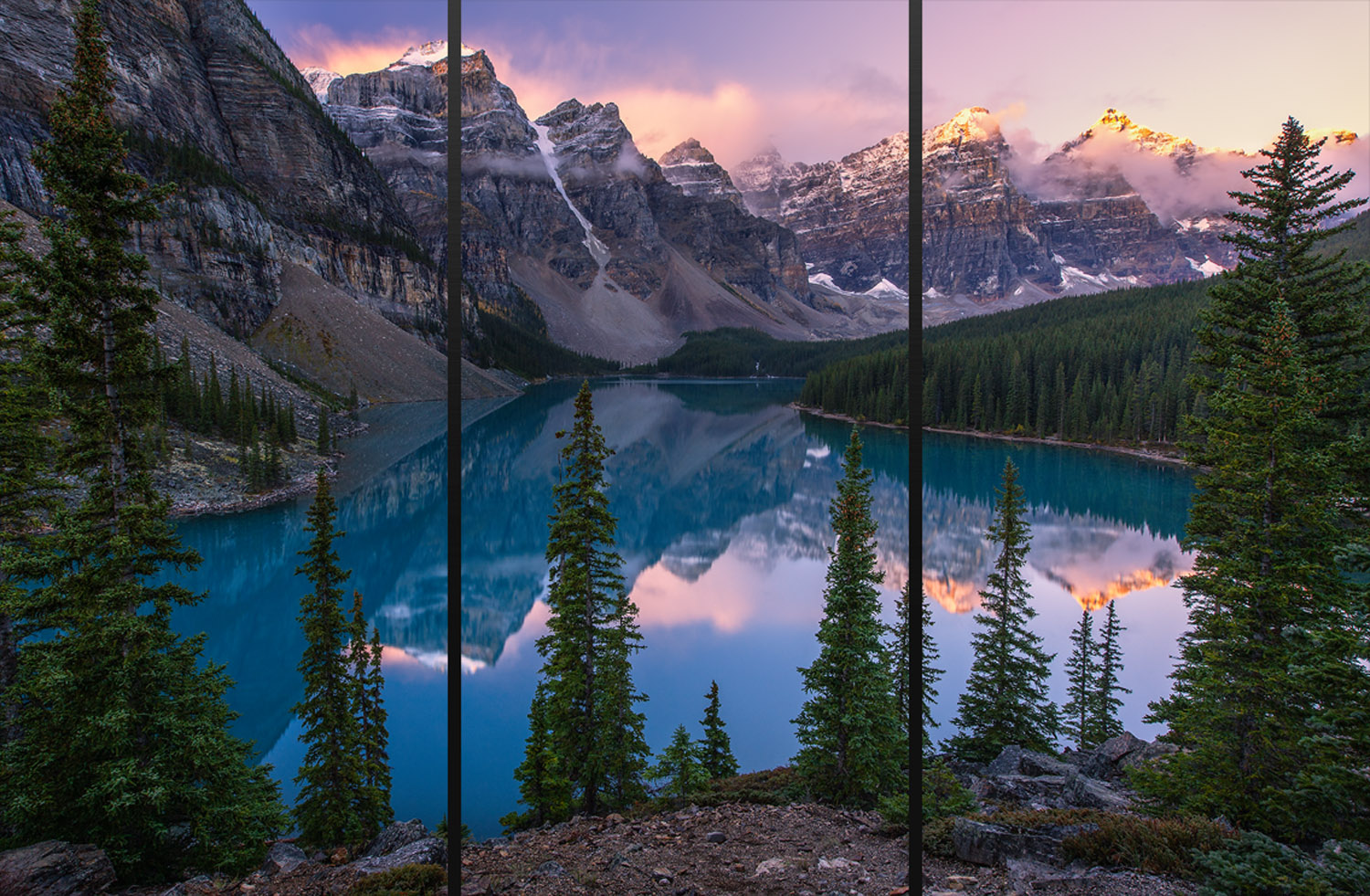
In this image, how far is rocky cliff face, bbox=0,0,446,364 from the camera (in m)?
65.5

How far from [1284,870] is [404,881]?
7.53m

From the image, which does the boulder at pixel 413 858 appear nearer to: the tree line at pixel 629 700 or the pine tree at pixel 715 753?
the tree line at pixel 629 700

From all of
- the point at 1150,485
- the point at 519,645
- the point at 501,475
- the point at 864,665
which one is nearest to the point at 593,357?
the point at 501,475

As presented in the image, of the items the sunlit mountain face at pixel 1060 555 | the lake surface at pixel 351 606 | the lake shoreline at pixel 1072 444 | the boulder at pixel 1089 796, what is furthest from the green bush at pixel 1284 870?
the lake shoreline at pixel 1072 444

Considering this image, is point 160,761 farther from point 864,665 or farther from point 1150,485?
point 1150,485

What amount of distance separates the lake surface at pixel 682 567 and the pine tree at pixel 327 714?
2057 mm

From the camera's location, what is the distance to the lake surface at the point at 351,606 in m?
17.4

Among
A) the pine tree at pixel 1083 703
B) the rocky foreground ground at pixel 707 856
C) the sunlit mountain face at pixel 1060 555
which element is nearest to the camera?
the rocky foreground ground at pixel 707 856

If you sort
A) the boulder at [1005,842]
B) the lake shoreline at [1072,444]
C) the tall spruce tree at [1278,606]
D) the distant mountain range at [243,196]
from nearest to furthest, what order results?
the boulder at [1005,842]
the tall spruce tree at [1278,606]
the lake shoreline at [1072,444]
the distant mountain range at [243,196]

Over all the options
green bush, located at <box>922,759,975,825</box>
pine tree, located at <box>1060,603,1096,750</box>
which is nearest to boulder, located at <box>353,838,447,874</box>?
green bush, located at <box>922,759,975,825</box>

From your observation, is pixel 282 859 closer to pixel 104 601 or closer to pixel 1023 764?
pixel 104 601

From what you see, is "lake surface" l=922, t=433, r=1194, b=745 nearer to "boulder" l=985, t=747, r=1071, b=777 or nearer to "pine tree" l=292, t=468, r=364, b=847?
"boulder" l=985, t=747, r=1071, b=777

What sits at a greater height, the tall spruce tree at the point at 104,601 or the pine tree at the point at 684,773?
the tall spruce tree at the point at 104,601

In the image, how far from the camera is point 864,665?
1159cm
